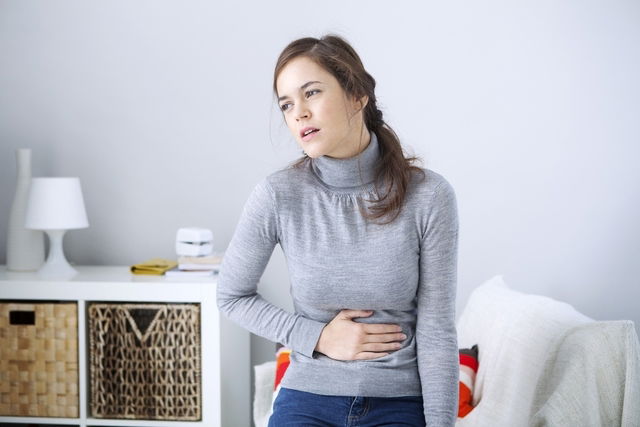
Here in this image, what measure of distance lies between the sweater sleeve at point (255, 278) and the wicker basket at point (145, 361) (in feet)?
2.36

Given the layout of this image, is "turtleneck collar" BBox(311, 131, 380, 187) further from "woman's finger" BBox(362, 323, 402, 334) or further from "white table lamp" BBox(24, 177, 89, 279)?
"white table lamp" BBox(24, 177, 89, 279)

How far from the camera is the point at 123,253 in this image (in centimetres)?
271

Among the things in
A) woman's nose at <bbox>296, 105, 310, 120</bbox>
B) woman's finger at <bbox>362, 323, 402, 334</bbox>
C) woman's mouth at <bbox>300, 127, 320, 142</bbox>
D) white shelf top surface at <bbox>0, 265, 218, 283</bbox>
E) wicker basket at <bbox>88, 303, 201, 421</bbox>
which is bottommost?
wicker basket at <bbox>88, 303, 201, 421</bbox>

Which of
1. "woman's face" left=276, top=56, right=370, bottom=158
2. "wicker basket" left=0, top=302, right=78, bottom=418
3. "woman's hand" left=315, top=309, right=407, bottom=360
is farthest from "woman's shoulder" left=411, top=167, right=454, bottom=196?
"wicker basket" left=0, top=302, right=78, bottom=418

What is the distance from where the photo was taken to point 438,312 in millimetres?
1454

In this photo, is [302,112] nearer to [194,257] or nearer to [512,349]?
[512,349]

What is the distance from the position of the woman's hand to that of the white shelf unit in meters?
0.83

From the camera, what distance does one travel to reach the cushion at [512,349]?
1.79 meters

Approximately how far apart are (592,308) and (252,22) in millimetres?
1654

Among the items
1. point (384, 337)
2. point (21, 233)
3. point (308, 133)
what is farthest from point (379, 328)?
point (21, 233)

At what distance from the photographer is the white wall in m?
2.51

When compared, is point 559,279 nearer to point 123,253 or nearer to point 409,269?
point 409,269

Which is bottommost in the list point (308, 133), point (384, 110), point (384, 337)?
point (384, 337)

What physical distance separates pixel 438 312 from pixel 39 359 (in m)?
1.46
